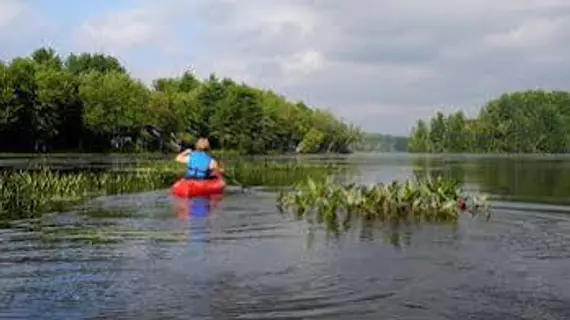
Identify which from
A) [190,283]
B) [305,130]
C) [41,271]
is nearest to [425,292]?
[190,283]

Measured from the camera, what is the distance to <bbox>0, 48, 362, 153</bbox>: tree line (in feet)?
340

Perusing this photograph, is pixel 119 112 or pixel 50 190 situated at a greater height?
pixel 119 112

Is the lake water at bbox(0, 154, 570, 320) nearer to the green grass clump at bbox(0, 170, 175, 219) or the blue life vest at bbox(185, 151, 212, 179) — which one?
the green grass clump at bbox(0, 170, 175, 219)

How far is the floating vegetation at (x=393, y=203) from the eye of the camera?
24.3 m

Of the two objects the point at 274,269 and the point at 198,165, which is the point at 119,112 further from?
the point at 274,269

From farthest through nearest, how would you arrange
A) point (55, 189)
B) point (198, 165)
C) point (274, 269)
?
point (198, 165) < point (55, 189) < point (274, 269)

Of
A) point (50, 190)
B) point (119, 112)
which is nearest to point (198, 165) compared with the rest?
point (50, 190)

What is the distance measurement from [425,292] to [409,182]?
1355 cm

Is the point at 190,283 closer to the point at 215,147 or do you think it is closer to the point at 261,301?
the point at 261,301

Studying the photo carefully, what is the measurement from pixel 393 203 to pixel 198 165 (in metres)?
10.1

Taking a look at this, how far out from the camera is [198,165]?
32188mm

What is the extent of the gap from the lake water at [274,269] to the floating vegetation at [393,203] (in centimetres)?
124

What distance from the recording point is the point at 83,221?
2250 centimetres

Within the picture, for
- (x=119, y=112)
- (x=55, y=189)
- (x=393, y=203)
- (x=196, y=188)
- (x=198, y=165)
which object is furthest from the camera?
(x=119, y=112)
